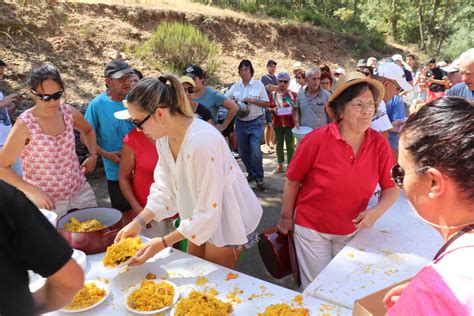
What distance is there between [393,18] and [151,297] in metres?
29.0

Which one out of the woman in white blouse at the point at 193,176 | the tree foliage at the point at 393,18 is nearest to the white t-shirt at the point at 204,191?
the woman in white blouse at the point at 193,176

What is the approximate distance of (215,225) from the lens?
1.81 metres

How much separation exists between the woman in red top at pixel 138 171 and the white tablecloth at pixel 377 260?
1321mm

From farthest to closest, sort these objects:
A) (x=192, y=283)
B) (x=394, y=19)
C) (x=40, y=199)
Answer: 1. (x=394, y=19)
2. (x=40, y=199)
3. (x=192, y=283)

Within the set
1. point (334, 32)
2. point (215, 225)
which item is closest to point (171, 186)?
point (215, 225)

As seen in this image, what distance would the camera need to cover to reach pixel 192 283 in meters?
1.73

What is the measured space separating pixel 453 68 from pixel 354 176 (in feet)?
17.4

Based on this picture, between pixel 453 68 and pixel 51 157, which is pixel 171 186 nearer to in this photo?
pixel 51 157

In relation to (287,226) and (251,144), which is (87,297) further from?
(251,144)

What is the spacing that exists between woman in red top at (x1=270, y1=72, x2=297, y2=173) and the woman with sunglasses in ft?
12.6

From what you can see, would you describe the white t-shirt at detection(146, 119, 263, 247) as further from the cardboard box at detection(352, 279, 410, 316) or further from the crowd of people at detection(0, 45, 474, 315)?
the cardboard box at detection(352, 279, 410, 316)

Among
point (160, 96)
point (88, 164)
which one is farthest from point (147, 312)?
point (88, 164)

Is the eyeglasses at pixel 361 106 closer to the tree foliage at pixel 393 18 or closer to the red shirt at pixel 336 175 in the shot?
the red shirt at pixel 336 175

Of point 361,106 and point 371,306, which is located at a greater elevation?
point 361,106
